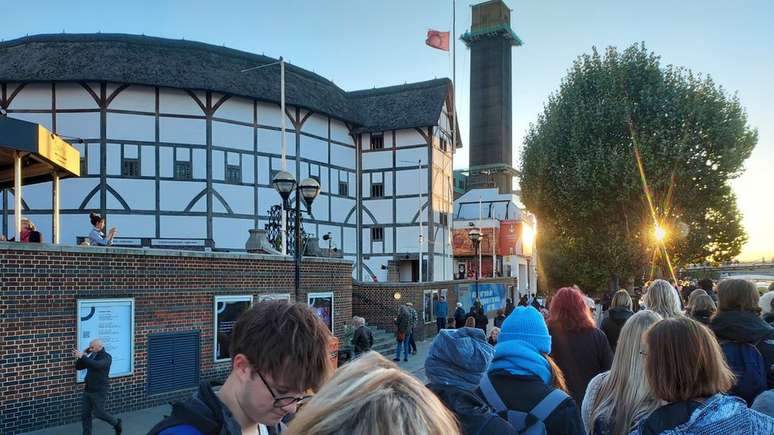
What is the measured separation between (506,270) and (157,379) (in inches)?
1391

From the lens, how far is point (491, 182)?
56.7 metres

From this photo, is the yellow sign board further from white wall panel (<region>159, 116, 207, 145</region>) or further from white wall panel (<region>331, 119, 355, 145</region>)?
white wall panel (<region>331, 119, 355, 145</region>)

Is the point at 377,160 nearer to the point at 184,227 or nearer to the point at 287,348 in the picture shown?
the point at 184,227

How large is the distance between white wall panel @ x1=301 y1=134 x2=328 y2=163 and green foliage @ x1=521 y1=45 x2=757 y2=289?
1025cm

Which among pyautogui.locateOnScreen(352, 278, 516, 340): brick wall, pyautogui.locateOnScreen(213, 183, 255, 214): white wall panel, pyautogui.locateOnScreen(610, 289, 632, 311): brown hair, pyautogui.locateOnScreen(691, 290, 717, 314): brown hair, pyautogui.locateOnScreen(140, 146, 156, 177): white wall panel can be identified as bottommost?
pyautogui.locateOnScreen(352, 278, 516, 340): brick wall

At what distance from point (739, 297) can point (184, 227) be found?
21.4 meters

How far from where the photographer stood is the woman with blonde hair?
502 cm

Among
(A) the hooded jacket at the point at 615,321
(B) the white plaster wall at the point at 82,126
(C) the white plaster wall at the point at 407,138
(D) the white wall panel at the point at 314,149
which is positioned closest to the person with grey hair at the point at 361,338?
(A) the hooded jacket at the point at 615,321

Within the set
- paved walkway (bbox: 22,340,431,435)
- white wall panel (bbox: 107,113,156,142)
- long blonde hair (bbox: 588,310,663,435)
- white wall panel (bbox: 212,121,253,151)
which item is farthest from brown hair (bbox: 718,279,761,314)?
white wall panel (bbox: 107,113,156,142)

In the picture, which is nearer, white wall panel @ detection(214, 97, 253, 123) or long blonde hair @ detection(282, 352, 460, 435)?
long blonde hair @ detection(282, 352, 460, 435)

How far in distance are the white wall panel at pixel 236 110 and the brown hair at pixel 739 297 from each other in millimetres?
22438

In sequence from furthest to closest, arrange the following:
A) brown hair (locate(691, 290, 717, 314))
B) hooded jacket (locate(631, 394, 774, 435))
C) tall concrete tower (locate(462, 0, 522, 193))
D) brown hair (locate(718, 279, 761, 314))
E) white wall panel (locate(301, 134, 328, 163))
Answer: tall concrete tower (locate(462, 0, 522, 193)), white wall panel (locate(301, 134, 328, 163)), brown hair (locate(691, 290, 717, 314)), brown hair (locate(718, 279, 761, 314)), hooded jacket (locate(631, 394, 774, 435))

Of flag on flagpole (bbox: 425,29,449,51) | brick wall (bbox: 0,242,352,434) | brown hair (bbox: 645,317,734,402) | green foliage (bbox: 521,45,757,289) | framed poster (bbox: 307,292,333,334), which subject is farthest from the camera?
flag on flagpole (bbox: 425,29,449,51)

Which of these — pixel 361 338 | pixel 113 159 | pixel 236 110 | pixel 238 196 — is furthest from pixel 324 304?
pixel 236 110
